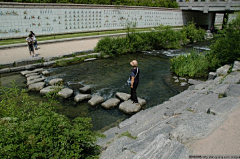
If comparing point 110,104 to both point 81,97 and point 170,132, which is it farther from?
point 170,132

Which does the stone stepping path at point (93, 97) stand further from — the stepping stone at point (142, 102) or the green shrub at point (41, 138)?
the green shrub at point (41, 138)

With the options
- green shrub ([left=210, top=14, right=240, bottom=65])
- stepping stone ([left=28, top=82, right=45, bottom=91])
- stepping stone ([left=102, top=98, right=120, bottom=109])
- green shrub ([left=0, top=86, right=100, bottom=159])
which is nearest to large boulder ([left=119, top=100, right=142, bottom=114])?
stepping stone ([left=102, top=98, right=120, bottom=109])

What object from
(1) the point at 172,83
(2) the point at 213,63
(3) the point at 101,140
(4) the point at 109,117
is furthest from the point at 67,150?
(2) the point at 213,63

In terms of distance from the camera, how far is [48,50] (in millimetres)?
13617

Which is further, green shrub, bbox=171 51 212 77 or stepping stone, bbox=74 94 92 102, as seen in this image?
green shrub, bbox=171 51 212 77

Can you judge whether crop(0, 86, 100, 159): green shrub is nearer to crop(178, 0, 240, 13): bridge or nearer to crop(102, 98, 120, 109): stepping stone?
crop(102, 98, 120, 109): stepping stone

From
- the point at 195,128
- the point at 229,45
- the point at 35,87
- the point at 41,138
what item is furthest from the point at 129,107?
the point at 229,45

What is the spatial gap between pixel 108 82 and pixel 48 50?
6787 mm

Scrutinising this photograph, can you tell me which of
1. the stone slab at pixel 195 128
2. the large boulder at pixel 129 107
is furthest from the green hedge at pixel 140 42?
the stone slab at pixel 195 128

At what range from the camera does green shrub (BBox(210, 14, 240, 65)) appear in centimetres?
1060

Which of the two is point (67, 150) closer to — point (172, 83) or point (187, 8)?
point (172, 83)

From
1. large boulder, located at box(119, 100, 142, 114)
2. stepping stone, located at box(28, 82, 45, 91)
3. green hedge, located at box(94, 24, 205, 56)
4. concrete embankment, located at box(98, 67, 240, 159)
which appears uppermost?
green hedge, located at box(94, 24, 205, 56)

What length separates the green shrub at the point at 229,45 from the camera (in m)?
10.6

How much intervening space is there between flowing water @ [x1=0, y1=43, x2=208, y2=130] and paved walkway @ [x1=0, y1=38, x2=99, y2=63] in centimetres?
202
